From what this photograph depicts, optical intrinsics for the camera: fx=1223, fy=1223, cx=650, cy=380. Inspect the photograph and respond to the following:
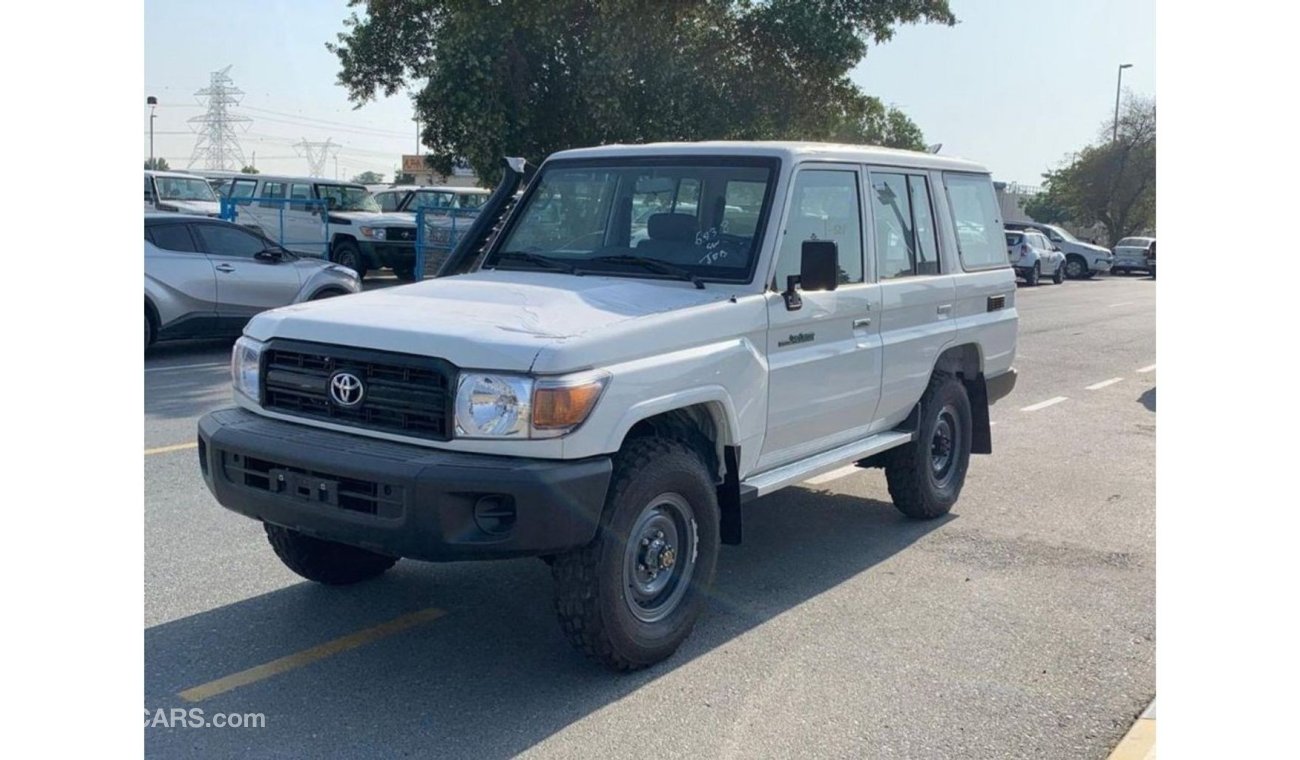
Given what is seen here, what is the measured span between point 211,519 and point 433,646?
2212 millimetres

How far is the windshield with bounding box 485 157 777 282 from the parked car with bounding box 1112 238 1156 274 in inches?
1598

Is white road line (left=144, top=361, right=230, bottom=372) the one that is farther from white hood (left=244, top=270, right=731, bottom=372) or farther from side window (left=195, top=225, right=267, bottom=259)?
white hood (left=244, top=270, right=731, bottom=372)

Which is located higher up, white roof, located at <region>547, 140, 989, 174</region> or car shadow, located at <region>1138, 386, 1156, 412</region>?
white roof, located at <region>547, 140, 989, 174</region>

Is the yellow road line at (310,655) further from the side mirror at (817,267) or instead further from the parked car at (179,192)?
the parked car at (179,192)

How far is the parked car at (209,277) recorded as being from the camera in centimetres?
1324

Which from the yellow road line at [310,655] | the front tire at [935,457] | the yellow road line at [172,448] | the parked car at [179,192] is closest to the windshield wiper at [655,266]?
the yellow road line at [310,655]

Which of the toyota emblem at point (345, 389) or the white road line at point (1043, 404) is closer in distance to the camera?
the toyota emblem at point (345, 389)

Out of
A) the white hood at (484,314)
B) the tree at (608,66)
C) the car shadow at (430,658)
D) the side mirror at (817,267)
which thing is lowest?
the car shadow at (430,658)

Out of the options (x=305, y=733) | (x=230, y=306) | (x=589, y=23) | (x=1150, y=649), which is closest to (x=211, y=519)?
(x=305, y=733)

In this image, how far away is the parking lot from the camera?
13.8 feet

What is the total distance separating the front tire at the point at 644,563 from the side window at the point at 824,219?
1181 mm

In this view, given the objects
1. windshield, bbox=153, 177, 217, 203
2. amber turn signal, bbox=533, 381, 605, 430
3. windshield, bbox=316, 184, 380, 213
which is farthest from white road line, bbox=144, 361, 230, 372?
windshield, bbox=153, 177, 217, 203

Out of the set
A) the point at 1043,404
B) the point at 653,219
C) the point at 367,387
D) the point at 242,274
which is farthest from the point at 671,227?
the point at 242,274

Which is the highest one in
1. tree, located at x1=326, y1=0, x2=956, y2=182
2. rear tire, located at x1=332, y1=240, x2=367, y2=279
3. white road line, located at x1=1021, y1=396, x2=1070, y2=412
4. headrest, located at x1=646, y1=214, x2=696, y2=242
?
tree, located at x1=326, y1=0, x2=956, y2=182
